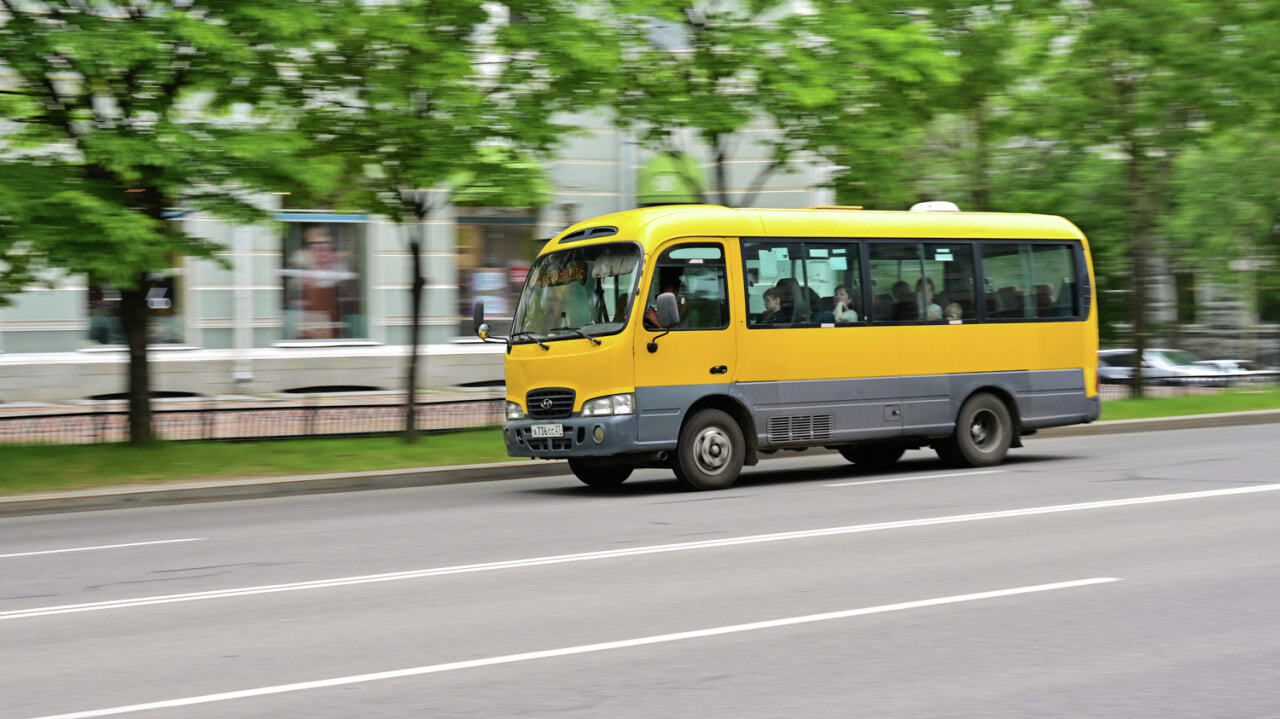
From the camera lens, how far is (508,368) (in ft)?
50.8

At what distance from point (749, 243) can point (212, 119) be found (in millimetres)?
6357

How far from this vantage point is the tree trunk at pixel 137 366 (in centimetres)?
1847

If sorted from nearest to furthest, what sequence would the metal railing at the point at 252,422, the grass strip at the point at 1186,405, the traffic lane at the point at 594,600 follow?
1. the traffic lane at the point at 594,600
2. the metal railing at the point at 252,422
3. the grass strip at the point at 1186,405

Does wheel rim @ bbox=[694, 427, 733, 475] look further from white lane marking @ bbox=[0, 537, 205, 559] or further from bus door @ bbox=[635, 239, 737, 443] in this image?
white lane marking @ bbox=[0, 537, 205, 559]

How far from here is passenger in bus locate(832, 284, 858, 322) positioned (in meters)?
15.9

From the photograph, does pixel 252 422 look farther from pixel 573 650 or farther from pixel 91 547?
pixel 573 650

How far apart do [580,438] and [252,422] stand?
25.9ft

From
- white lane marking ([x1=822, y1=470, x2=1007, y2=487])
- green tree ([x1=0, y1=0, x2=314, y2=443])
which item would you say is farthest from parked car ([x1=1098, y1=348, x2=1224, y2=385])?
green tree ([x1=0, y1=0, x2=314, y2=443])

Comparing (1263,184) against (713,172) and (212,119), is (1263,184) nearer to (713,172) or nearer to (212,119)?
(713,172)

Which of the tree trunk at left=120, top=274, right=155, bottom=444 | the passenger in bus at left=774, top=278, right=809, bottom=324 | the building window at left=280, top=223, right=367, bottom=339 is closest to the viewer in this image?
the passenger in bus at left=774, top=278, right=809, bottom=324

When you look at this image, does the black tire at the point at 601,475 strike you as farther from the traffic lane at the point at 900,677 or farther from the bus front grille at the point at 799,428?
the traffic lane at the point at 900,677

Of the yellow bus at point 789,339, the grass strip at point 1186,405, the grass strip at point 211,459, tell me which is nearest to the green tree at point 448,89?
the yellow bus at point 789,339

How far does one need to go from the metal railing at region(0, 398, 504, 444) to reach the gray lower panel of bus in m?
7.54

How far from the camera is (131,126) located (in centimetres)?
1594
